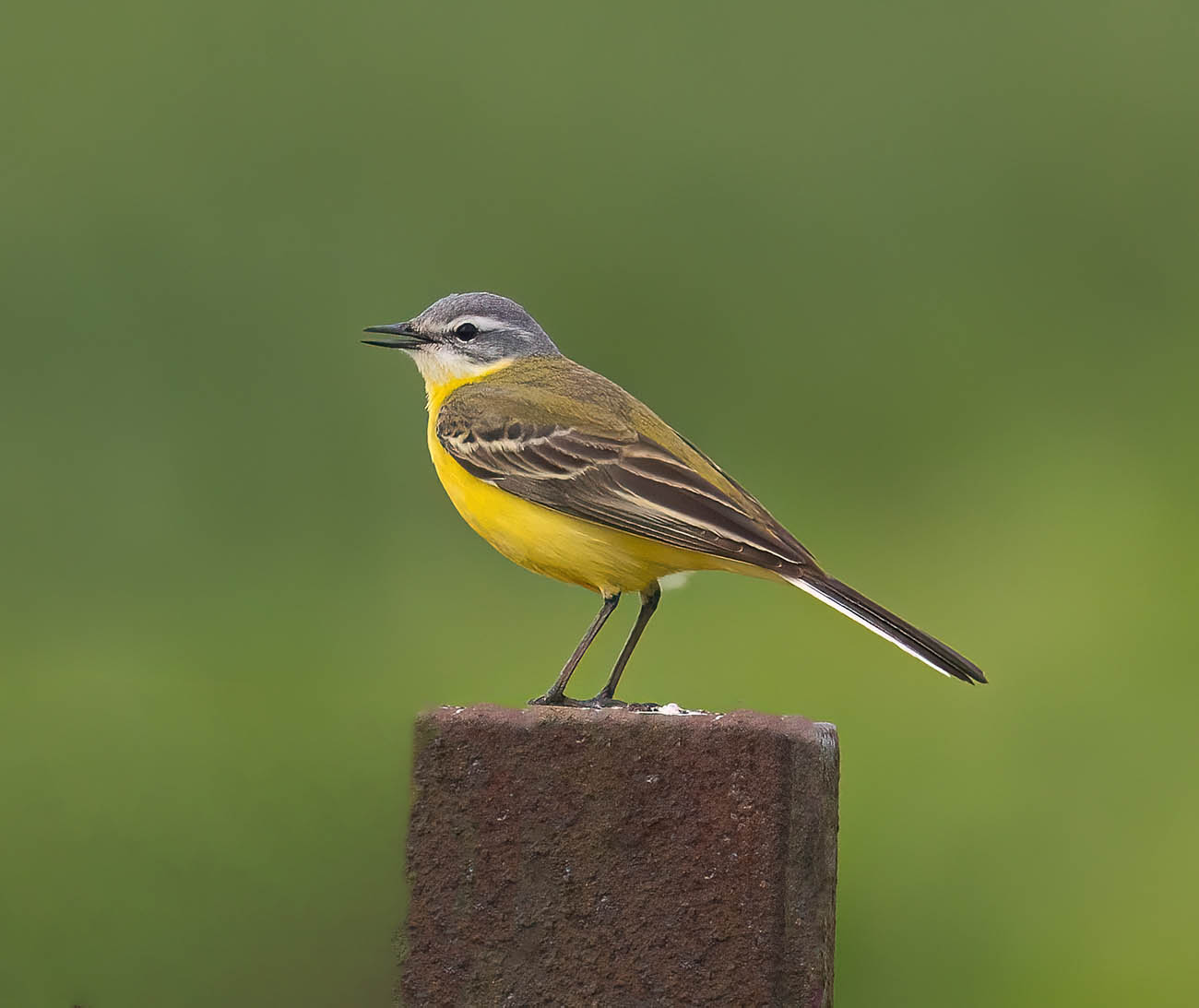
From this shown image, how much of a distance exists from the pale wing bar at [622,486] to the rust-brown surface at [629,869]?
57.6 inches

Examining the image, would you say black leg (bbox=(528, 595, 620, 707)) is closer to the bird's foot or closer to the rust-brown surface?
the bird's foot

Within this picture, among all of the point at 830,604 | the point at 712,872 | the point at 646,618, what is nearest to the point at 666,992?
the point at 712,872

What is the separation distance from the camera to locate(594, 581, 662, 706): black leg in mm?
6398

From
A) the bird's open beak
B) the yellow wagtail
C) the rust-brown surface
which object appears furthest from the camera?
the bird's open beak

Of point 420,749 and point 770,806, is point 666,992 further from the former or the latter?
point 420,749

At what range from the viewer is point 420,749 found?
16.8 feet

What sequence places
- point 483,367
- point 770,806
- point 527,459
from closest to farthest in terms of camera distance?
point 770,806
point 527,459
point 483,367

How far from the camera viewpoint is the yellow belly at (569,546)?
669cm

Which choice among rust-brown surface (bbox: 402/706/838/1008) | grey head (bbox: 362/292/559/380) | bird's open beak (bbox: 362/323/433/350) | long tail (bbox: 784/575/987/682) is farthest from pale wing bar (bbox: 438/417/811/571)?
rust-brown surface (bbox: 402/706/838/1008)

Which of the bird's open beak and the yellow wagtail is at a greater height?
the bird's open beak

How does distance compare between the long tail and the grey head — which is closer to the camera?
the long tail

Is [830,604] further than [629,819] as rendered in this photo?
Yes

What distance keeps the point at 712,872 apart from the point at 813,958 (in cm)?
44

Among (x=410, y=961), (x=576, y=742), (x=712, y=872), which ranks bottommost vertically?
(x=410, y=961)
